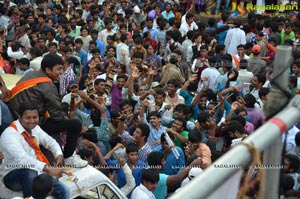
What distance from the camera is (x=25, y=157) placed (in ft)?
14.3

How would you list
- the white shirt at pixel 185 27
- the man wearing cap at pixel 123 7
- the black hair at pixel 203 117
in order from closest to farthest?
the black hair at pixel 203 117, the white shirt at pixel 185 27, the man wearing cap at pixel 123 7

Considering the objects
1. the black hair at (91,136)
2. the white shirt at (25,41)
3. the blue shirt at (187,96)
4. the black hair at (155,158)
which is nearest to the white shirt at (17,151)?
the black hair at (155,158)

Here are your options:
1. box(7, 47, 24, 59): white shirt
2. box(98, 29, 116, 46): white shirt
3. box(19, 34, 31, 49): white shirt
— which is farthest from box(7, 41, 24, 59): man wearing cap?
box(98, 29, 116, 46): white shirt

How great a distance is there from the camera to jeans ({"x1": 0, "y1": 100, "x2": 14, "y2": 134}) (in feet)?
17.3

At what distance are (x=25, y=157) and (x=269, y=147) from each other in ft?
9.62

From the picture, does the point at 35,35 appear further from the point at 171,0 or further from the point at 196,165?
the point at 196,165

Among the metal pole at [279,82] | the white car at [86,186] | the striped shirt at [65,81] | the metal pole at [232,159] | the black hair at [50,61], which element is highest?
the metal pole at [279,82]

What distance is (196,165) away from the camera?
18.5ft

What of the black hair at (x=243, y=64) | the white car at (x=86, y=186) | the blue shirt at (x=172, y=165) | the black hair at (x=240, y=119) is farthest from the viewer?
the black hair at (x=243, y=64)

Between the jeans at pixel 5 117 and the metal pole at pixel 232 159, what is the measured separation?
12.7 feet

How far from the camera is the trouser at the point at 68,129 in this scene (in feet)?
16.9

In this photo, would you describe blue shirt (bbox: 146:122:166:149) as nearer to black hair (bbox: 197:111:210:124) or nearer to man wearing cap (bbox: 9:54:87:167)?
black hair (bbox: 197:111:210:124)

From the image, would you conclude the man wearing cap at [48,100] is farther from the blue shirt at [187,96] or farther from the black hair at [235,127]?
the blue shirt at [187,96]

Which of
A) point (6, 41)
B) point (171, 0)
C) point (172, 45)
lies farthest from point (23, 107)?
point (171, 0)
